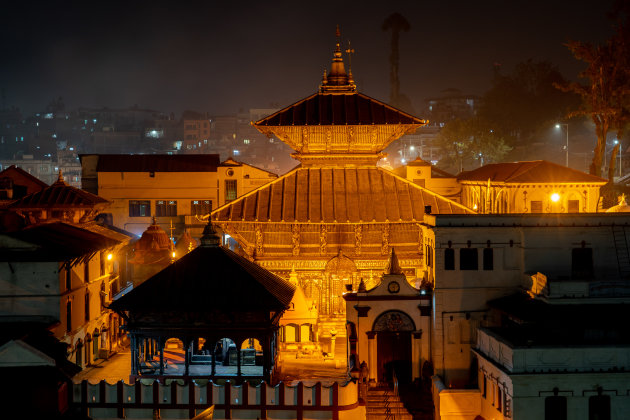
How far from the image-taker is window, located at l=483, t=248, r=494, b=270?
30.3 meters

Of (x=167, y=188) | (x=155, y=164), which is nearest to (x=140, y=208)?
(x=167, y=188)

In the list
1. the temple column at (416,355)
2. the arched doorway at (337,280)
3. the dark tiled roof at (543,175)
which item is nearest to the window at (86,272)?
the arched doorway at (337,280)

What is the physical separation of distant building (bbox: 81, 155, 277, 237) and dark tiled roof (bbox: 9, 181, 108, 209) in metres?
15.0

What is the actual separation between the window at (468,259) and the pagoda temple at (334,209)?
3.80m

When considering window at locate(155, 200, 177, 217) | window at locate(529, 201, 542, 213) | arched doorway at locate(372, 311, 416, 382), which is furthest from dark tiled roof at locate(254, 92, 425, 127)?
window at locate(155, 200, 177, 217)

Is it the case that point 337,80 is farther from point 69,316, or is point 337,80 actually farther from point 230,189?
point 230,189

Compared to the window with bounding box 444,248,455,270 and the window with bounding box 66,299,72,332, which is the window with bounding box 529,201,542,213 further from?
the window with bounding box 66,299,72,332

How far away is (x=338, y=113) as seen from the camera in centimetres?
4006

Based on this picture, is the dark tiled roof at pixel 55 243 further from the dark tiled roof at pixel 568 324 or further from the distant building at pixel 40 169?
the distant building at pixel 40 169

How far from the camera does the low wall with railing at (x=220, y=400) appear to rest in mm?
23812

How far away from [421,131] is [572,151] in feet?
143

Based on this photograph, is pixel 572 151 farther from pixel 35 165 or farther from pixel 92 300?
pixel 35 165

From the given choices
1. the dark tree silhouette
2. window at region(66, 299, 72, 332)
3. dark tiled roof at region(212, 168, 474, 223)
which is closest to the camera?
window at region(66, 299, 72, 332)

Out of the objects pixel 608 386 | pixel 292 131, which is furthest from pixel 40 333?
pixel 608 386
